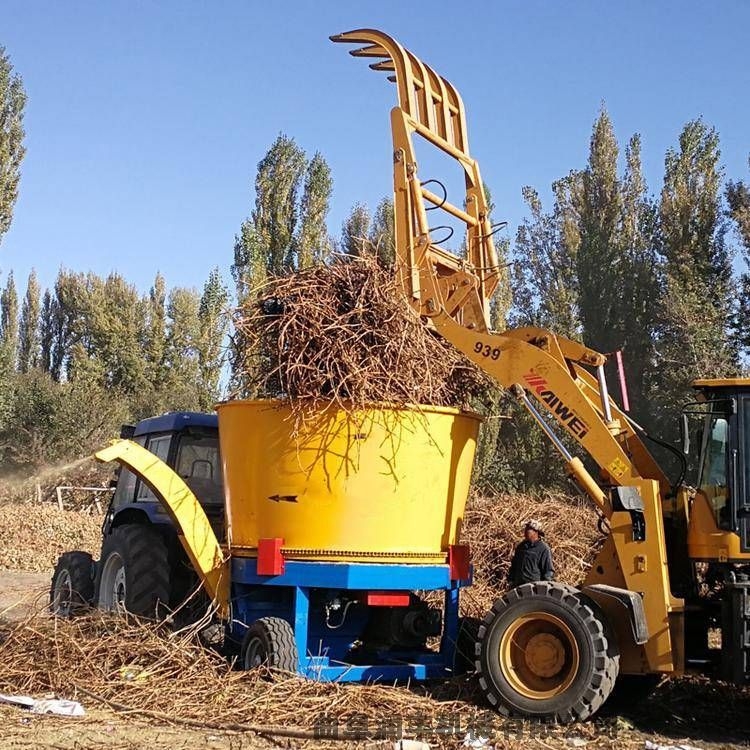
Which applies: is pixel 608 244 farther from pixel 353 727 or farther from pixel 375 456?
Result: pixel 353 727

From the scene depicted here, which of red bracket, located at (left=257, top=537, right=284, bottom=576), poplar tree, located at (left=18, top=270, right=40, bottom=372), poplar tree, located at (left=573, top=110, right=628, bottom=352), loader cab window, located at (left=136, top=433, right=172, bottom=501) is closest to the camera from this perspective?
red bracket, located at (left=257, top=537, right=284, bottom=576)

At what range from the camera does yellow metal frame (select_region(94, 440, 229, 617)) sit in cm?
798

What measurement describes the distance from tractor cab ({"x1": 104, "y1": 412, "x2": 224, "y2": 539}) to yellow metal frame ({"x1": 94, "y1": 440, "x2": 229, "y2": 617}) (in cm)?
78

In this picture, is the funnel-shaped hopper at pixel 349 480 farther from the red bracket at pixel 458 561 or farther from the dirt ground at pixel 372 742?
the dirt ground at pixel 372 742

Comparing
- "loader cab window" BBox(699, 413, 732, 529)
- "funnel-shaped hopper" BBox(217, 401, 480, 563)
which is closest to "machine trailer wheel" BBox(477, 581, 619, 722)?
"funnel-shaped hopper" BBox(217, 401, 480, 563)

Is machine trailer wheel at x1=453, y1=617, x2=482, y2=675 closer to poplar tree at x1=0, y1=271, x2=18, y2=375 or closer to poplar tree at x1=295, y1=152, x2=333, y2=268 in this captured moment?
poplar tree at x1=295, y1=152, x2=333, y2=268

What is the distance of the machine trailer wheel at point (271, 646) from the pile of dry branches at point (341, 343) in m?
1.75

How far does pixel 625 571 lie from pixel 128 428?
17.0 feet

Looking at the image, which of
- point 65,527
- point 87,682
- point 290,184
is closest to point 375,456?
point 87,682

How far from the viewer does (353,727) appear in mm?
6312

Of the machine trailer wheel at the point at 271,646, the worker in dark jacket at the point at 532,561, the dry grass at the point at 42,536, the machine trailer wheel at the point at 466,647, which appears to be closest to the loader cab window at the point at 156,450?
the machine trailer wheel at the point at 271,646

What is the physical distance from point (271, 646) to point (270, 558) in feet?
2.30

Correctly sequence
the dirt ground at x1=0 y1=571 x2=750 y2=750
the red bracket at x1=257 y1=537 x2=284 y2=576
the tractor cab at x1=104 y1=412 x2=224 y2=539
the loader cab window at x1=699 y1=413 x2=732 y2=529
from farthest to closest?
the tractor cab at x1=104 y1=412 x2=224 y2=539
the red bracket at x1=257 y1=537 x2=284 y2=576
the loader cab window at x1=699 y1=413 x2=732 y2=529
the dirt ground at x1=0 y1=571 x2=750 y2=750

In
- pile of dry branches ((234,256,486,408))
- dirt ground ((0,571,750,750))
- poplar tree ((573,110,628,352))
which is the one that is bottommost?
dirt ground ((0,571,750,750))
